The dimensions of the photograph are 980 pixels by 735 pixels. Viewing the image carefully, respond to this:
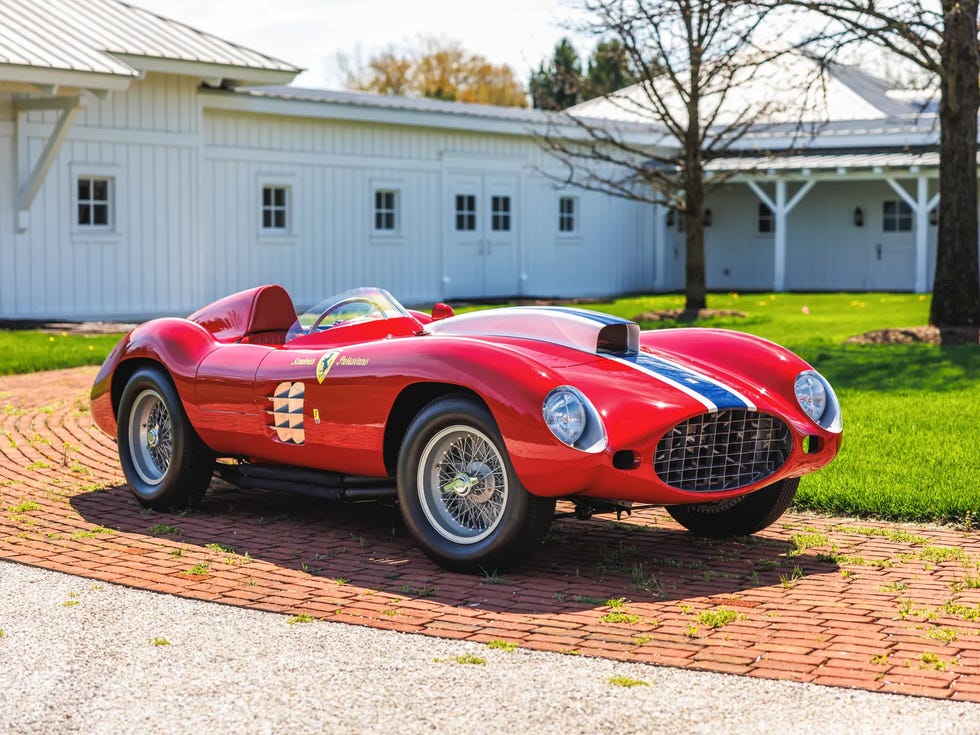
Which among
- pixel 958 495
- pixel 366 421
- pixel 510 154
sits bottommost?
pixel 958 495

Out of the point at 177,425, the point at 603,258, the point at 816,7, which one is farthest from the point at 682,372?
the point at 603,258

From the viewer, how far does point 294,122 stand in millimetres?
23547

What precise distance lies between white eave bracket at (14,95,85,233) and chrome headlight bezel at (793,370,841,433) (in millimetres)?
14360

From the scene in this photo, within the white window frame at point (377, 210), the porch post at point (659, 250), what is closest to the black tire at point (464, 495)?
the white window frame at point (377, 210)

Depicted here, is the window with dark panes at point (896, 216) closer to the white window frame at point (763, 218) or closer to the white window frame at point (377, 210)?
the white window frame at point (763, 218)

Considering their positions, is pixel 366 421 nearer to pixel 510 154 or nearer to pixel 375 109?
pixel 375 109

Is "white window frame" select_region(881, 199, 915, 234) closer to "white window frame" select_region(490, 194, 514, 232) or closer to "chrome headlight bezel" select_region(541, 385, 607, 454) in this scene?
"white window frame" select_region(490, 194, 514, 232)

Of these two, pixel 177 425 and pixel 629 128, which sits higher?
pixel 629 128

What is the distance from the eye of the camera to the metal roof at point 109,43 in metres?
17.8

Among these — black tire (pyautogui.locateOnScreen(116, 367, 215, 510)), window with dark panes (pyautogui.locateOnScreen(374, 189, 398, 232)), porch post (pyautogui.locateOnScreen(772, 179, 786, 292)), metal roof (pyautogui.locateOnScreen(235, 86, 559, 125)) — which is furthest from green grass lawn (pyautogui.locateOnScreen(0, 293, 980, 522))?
porch post (pyautogui.locateOnScreen(772, 179, 786, 292))

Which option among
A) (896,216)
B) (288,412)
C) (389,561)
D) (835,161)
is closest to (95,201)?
(288,412)

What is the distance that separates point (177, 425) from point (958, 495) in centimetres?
399

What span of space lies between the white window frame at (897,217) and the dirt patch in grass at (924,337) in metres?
17.6

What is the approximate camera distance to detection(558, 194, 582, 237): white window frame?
2948 centimetres
